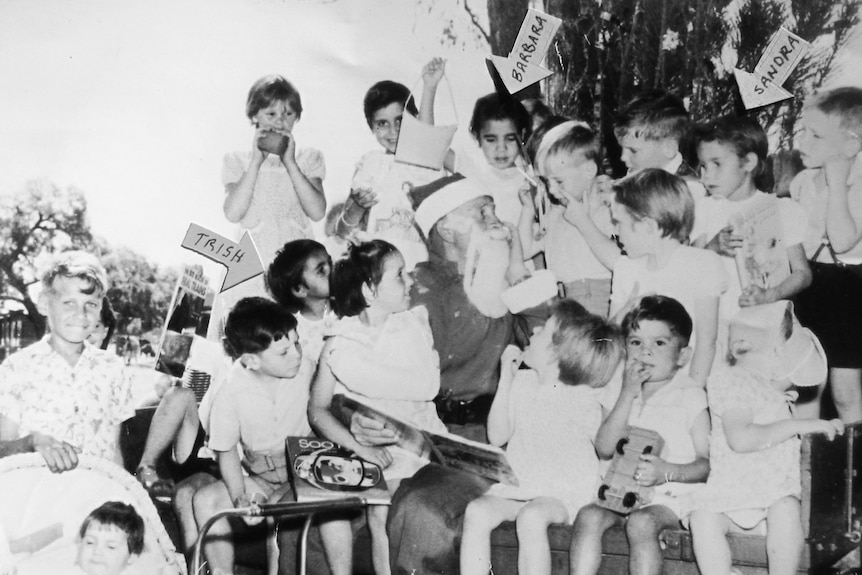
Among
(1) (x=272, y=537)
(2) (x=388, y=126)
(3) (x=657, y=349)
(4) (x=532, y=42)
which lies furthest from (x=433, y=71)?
→ (1) (x=272, y=537)

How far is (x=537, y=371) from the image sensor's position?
3.09m

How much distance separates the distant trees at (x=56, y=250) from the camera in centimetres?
318

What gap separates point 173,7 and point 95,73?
351 mm

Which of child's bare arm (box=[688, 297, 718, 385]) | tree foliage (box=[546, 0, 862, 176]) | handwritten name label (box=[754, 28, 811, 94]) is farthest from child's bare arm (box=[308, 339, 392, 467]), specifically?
handwritten name label (box=[754, 28, 811, 94])

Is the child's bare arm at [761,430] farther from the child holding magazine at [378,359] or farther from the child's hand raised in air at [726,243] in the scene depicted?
the child holding magazine at [378,359]

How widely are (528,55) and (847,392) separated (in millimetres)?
1499

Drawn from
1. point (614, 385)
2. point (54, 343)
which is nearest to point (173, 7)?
point (54, 343)

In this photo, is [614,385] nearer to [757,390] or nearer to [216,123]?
[757,390]

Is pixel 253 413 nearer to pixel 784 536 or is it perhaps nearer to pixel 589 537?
pixel 589 537

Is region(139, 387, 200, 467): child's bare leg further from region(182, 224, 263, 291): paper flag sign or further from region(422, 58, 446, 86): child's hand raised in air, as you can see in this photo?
region(422, 58, 446, 86): child's hand raised in air

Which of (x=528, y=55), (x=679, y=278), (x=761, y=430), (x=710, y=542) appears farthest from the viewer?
(x=528, y=55)

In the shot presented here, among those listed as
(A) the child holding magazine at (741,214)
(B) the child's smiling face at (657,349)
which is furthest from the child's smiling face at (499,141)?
(B) the child's smiling face at (657,349)

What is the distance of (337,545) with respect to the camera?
3023mm

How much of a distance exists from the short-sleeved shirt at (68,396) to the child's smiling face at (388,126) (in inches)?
45.5
